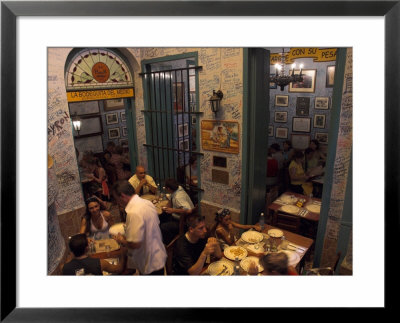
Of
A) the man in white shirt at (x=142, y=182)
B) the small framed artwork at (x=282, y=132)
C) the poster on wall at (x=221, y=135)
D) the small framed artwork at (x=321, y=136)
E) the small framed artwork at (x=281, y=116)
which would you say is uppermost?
the small framed artwork at (x=281, y=116)

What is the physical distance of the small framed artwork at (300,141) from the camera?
6.81 metres

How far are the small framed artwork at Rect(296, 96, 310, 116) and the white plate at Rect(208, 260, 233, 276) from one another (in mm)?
5576

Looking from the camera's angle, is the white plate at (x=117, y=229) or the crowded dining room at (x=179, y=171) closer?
the crowded dining room at (x=179, y=171)

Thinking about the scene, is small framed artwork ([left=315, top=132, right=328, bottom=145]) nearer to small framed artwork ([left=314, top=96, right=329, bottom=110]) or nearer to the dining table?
small framed artwork ([left=314, top=96, right=329, bottom=110])

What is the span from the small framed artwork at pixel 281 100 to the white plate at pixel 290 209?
140 inches

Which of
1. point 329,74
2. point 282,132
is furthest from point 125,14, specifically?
point 282,132

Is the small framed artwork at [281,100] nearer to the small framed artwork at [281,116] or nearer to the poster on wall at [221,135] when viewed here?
the small framed artwork at [281,116]

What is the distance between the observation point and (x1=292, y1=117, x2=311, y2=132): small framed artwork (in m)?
6.78

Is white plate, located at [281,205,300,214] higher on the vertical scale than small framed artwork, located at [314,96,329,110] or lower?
lower

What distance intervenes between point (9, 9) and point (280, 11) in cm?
149

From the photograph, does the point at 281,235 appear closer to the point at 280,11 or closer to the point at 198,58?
the point at 198,58

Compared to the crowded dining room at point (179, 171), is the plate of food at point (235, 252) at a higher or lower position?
lower

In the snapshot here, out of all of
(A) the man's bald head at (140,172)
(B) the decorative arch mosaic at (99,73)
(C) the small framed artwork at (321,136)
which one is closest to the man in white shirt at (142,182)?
(A) the man's bald head at (140,172)
